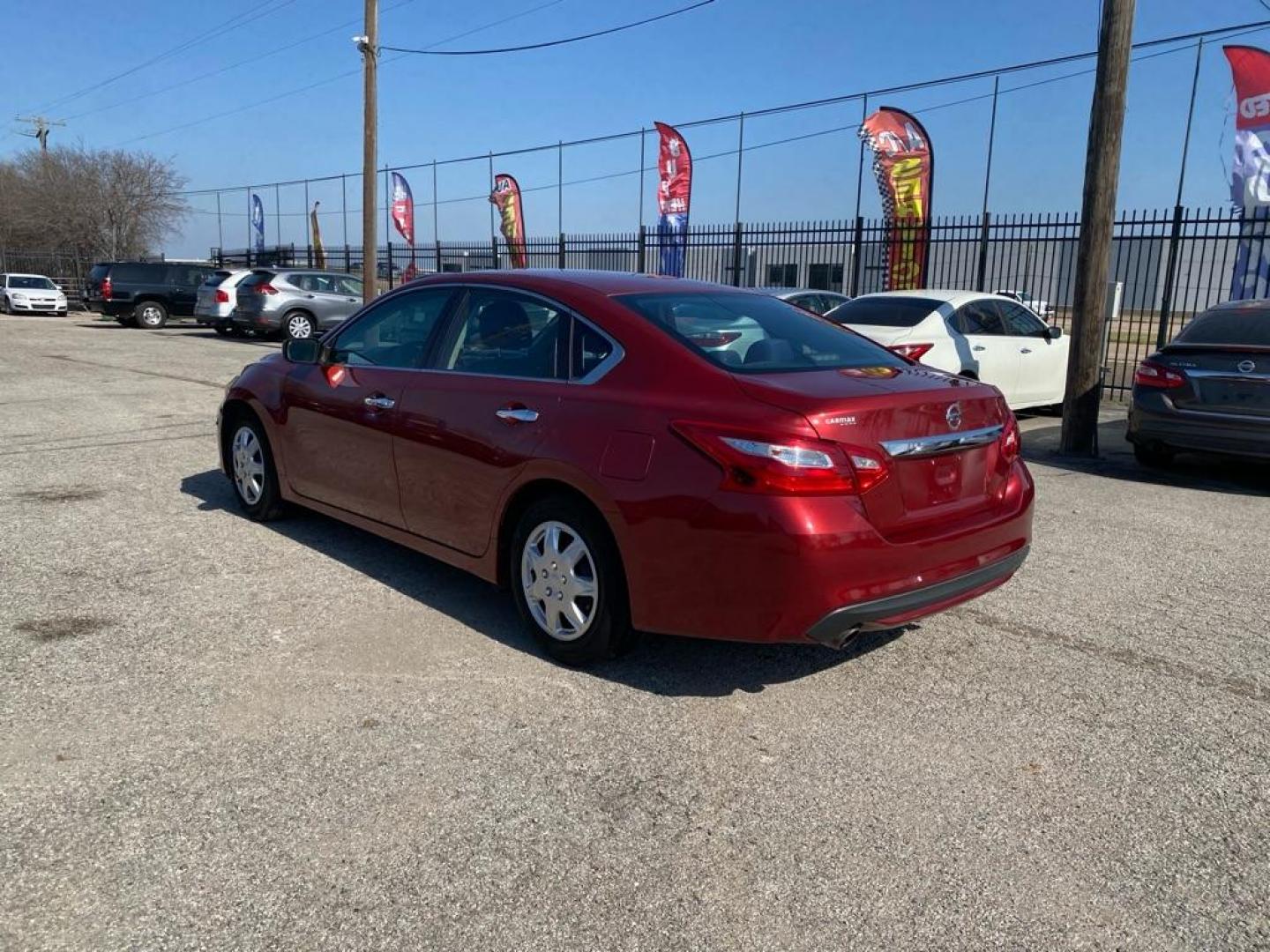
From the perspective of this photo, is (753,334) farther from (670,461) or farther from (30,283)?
(30,283)

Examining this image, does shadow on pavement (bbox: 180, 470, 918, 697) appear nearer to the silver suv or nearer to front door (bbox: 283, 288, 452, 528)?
front door (bbox: 283, 288, 452, 528)

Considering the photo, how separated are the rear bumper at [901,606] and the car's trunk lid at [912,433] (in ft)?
0.70

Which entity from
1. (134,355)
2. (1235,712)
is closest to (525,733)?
(1235,712)

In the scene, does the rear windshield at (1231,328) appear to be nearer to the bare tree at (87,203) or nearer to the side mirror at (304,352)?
the side mirror at (304,352)

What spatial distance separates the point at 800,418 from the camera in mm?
3271

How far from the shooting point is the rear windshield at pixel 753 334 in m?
3.82

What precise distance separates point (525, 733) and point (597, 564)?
0.68 m

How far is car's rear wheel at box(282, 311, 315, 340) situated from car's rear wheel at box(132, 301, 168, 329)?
778 centimetres

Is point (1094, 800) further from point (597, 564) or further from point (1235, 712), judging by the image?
point (597, 564)

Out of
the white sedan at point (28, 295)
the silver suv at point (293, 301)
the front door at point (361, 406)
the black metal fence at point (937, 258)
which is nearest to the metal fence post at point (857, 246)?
the black metal fence at point (937, 258)

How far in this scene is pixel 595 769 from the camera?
316 cm

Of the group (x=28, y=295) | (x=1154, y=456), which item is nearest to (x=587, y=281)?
(x=1154, y=456)

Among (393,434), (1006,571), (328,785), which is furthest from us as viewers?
(393,434)

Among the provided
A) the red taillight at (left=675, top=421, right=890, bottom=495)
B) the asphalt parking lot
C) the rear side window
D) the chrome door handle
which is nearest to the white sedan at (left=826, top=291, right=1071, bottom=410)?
the asphalt parking lot
